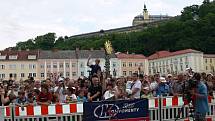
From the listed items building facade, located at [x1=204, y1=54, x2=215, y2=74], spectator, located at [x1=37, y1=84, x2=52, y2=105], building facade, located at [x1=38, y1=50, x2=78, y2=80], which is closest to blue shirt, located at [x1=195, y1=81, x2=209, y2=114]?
spectator, located at [x1=37, y1=84, x2=52, y2=105]

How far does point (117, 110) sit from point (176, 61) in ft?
451

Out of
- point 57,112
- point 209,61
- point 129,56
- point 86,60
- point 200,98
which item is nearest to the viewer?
point 57,112

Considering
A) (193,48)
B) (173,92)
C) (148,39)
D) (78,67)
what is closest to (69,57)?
(78,67)

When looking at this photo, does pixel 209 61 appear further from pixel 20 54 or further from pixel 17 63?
pixel 17 63

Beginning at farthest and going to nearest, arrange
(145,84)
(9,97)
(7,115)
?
(145,84), (9,97), (7,115)

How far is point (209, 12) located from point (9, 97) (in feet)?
412

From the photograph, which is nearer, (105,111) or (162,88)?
(105,111)

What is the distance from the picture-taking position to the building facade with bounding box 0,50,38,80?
469ft

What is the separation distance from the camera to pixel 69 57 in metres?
148

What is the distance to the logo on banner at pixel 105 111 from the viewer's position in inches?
467

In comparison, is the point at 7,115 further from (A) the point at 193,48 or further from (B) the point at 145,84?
(A) the point at 193,48

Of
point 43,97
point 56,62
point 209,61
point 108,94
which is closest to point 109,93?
point 108,94

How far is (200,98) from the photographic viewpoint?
42.9ft

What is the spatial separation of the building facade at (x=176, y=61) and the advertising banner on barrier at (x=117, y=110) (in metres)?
124
